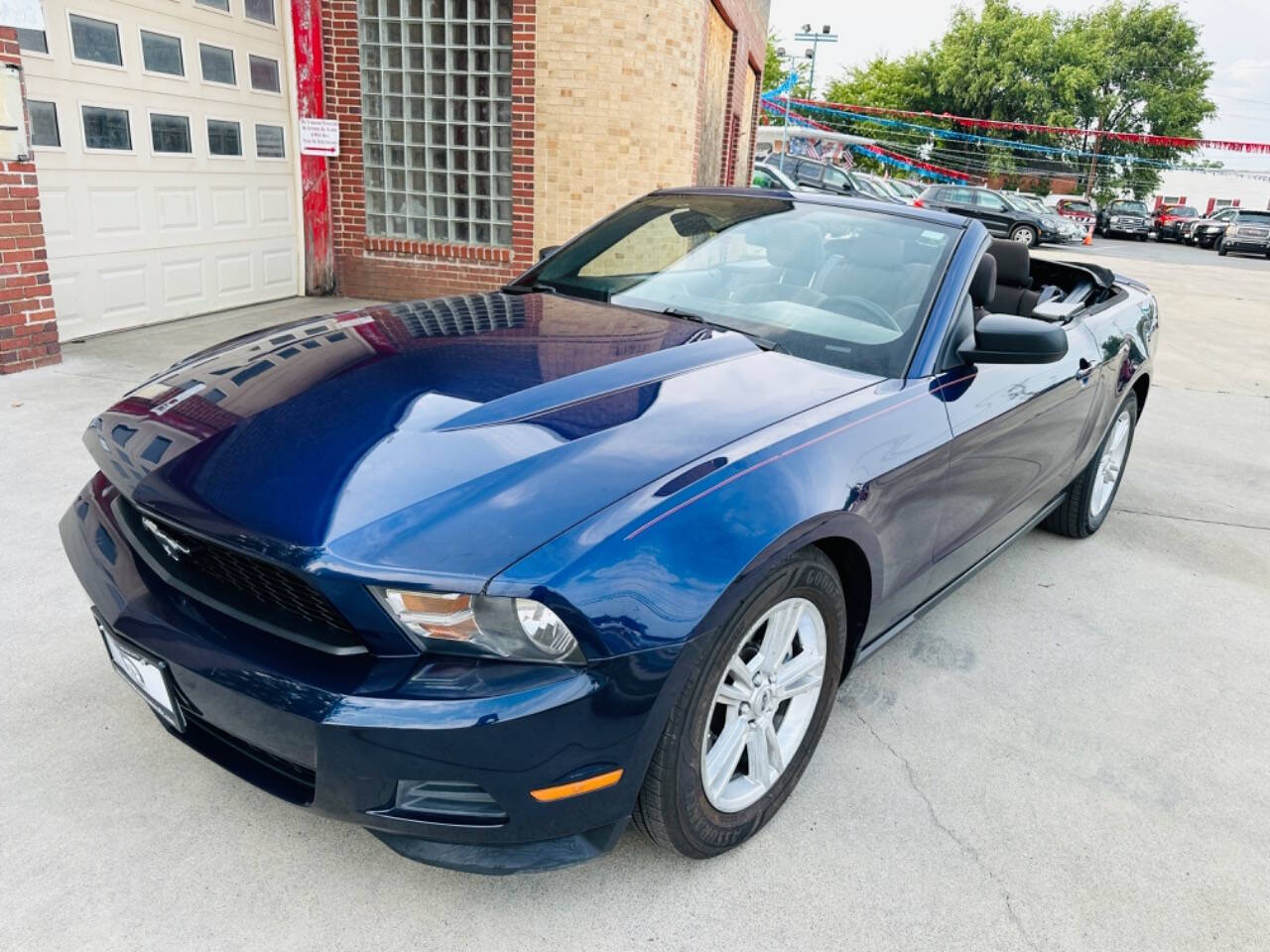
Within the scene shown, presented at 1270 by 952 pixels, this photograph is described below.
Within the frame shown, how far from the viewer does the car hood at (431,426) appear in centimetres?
181

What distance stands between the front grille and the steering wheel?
1882 millimetres

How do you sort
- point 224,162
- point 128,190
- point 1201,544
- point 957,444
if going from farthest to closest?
point 224,162, point 128,190, point 1201,544, point 957,444

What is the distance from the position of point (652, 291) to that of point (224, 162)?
6.04 meters

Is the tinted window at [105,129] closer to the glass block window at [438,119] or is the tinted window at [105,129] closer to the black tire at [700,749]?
the glass block window at [438,119]

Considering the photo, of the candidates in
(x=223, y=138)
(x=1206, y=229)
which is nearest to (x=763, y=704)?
(x=223, y=138)

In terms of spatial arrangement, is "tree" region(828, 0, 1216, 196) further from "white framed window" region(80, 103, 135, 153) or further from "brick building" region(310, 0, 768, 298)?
"white framed window" region(80, 103, 135, 153)

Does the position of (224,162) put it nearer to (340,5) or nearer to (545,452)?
(340,5)

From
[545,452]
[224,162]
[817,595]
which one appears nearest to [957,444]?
[817,595]

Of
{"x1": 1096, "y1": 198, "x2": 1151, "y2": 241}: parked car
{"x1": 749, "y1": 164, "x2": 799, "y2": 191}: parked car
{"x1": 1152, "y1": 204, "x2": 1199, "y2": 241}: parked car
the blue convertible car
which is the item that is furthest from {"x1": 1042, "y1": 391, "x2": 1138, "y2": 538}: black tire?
{"x1": 1152, "y1": 204, "x2": 1199, "y2": 241}: parked car

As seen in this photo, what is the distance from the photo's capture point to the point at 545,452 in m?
2.01

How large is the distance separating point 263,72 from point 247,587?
7680 mm

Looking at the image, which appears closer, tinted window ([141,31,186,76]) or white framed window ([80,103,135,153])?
white framed window ([80,103,135,153])

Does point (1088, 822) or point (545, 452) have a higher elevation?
point (545, 452)

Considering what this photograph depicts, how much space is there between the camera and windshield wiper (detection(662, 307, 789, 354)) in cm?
284
